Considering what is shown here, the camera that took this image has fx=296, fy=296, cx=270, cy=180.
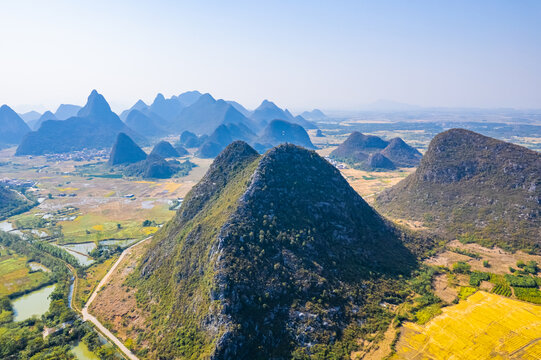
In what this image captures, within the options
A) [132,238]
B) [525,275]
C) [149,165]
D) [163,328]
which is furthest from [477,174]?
[149,165]

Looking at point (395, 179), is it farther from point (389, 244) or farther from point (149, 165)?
point (149, 165)

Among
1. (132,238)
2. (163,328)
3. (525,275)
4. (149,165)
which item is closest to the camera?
(163,328)

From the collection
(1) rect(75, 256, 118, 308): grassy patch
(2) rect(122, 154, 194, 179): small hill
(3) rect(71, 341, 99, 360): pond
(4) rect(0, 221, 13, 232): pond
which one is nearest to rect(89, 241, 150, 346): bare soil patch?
(1) rect(75, 256, 118, 308): grassy patch

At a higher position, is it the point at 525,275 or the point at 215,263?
the point at 215,263

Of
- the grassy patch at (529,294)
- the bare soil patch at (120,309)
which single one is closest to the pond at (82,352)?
the bare soil patch at (120,309)

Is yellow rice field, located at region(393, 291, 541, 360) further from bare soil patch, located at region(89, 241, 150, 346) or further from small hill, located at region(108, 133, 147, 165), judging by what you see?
small hill, located at region(108, 133, 147, 165)

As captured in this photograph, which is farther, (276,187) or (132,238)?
(132,238)

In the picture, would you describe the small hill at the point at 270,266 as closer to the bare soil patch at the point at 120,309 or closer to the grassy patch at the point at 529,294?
the bare soil patch at the point at 120,309
